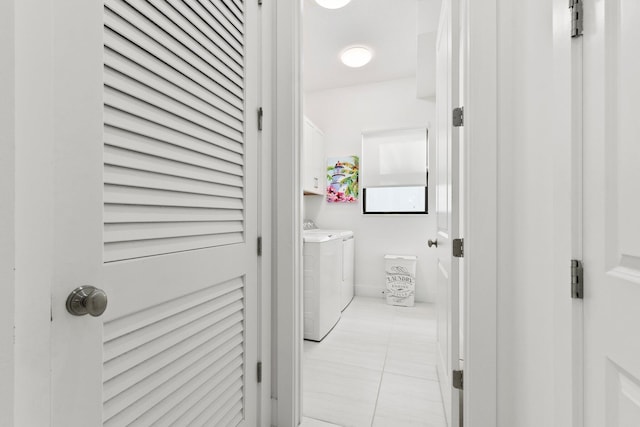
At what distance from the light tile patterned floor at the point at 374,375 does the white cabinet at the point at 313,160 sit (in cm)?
160

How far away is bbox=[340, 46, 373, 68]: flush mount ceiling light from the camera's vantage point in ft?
9.89

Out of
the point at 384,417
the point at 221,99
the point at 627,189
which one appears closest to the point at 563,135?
the point at 627,189

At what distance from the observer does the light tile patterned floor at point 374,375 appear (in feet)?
5.23

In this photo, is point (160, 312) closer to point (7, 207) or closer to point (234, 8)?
point (7, 207)

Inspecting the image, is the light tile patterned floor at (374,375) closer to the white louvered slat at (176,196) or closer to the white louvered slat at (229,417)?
the white louvered slat at (229,417)

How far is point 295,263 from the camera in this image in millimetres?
1491

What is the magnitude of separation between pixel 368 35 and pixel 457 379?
2.88 metres

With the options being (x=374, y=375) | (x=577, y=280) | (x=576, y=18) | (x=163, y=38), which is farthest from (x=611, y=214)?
(x=374, y=375)

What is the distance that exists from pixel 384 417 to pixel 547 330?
3.52ft

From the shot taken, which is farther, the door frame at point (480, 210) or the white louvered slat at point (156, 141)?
the door frame at point (480, 210)

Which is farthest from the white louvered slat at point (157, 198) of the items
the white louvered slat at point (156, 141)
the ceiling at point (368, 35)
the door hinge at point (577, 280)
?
the ceiling at point (368, 35)

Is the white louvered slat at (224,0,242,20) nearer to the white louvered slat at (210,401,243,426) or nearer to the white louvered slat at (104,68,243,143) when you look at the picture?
the white louvered slat at (104,68,243,143)

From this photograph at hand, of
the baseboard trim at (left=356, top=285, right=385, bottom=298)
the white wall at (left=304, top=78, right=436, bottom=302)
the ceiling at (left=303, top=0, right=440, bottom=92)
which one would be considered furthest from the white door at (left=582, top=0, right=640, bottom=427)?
the baseboard trim at (left=356, top=285, right=385, bottom=298)

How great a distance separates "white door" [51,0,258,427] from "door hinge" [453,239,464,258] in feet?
2.96
